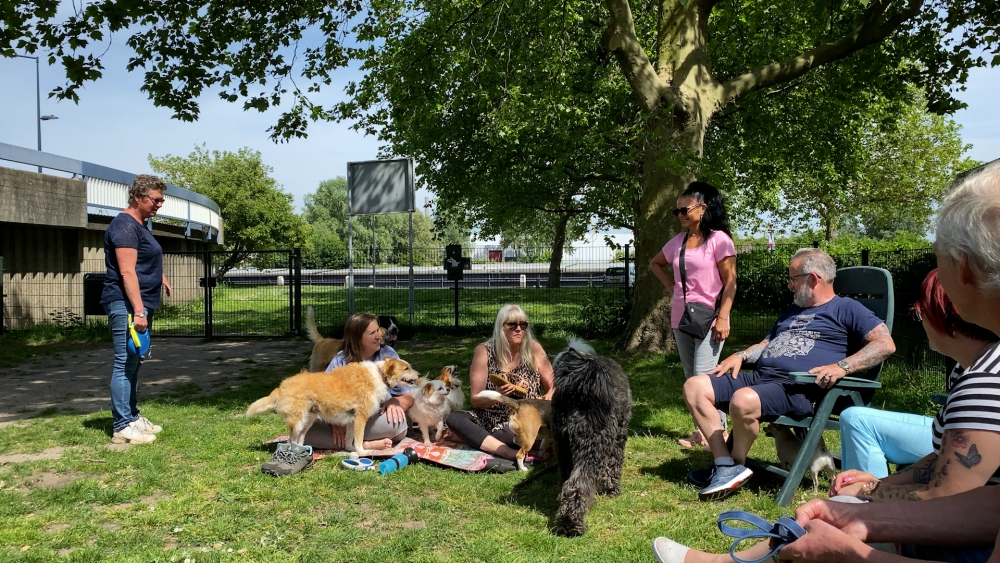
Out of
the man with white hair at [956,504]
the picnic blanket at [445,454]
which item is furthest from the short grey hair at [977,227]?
the picnic blanket at [445,454]

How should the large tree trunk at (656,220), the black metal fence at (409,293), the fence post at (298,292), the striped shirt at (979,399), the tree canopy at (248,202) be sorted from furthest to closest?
the tree canopy at (248,202) < the fence post at (298,292) < the black metal fence at (409,293) < the large tree trunk at (656,220) < the striped shirt at (979,399)

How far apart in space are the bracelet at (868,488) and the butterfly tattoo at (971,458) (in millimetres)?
536

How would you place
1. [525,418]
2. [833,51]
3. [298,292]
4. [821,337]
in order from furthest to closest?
[298,292] → [833,51] → [525,418] → [821,337]

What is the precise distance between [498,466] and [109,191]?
48.2 ft

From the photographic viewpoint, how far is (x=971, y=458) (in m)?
1.86

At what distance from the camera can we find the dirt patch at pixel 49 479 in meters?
4.52

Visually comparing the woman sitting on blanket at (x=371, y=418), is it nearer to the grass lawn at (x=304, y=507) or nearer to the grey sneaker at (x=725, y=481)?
the grass lawn at (x=304, y=507)

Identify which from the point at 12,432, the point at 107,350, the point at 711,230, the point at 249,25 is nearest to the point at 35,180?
the point at 107,350

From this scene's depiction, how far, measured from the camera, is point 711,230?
5031 millimetres

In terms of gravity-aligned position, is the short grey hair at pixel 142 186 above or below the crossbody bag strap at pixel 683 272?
above

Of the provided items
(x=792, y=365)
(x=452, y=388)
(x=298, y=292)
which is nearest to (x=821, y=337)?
(x=792, y=365)

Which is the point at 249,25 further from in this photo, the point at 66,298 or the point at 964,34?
the point at 964,34

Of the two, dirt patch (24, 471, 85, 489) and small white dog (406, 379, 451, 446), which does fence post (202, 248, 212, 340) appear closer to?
dirt patch (24, 471, 85, 489)

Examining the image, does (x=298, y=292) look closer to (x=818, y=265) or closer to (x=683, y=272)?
(x=683, y=272)
